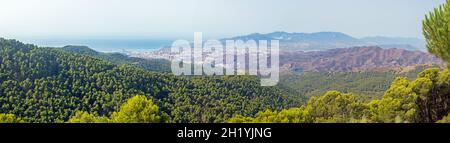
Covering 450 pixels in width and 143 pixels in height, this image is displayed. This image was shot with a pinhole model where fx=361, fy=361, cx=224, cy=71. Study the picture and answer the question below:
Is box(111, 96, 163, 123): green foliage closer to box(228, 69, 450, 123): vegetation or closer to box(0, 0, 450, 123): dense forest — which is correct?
box(0, 0, 450, 123): dense forest

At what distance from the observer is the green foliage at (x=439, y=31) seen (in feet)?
24.5

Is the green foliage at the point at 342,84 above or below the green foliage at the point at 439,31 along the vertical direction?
below

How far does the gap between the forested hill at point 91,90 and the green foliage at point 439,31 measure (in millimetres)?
18453

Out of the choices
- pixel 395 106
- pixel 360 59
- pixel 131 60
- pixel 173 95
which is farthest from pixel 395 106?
pixel 360 59

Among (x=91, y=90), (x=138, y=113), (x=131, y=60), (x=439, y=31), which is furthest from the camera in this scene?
(x=131, y=60)

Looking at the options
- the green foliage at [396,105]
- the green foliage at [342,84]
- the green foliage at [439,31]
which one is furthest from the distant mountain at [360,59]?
the green foliage at [439,31]

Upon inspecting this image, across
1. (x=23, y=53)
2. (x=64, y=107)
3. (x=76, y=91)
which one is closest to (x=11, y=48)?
(x=23, y=53)

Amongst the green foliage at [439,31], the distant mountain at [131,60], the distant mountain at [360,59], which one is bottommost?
the distant mountain at [360,59]

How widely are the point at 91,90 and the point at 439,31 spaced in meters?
23.8

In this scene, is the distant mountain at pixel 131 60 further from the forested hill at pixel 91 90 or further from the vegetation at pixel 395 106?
the vegetation at pixel 395 106

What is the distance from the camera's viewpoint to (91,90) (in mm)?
26500

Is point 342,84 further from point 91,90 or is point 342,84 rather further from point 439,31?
point 439,31

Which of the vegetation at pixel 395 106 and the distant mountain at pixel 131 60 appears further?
the distant mountain at pixel 131 60

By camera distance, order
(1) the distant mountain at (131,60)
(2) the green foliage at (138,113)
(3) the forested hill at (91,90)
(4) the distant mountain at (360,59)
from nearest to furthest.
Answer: (2) the green foliage at (138,113) → (3) the forested hill at (91,90) → (1) the distant mountain at (131,60) → (4) the distant mountain at (360,59)
